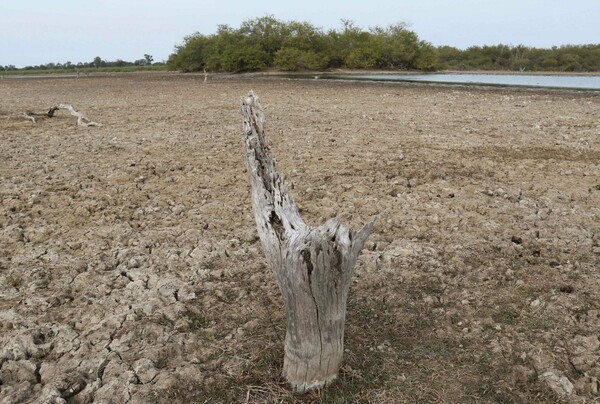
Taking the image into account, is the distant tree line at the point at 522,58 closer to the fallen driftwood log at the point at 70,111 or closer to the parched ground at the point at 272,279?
the fallen driftwood log at the point at 70,111

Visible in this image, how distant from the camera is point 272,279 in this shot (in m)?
4.04

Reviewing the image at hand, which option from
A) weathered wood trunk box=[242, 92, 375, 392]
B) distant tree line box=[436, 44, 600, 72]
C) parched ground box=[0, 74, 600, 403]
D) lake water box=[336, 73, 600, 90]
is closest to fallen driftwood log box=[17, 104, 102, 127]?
parched ground box=[0, 74, 600, 403]

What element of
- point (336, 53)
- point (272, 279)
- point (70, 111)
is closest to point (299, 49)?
point (336, 53)

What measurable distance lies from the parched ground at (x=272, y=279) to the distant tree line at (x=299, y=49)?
45369 mm

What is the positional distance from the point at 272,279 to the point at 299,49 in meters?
52.7

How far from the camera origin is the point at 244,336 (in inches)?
128

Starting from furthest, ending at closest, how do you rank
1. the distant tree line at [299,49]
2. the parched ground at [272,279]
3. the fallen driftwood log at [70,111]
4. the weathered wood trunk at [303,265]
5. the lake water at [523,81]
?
the distant tree line at [299,49], the lake water at [523,81], the fallen driftwood log at [70,111], the parched ground at [272,279], the weathered wood trunk at [303,265]

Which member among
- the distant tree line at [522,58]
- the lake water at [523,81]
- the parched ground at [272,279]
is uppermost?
the distant tree line at [522,58]

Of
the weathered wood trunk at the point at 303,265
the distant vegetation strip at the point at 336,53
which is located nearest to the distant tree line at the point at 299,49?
the distant vegetation strip at the point at 336,53

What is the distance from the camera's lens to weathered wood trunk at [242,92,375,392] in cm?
244

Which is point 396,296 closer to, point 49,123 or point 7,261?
point 7,261

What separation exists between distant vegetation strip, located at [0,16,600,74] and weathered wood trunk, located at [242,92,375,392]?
4950cm

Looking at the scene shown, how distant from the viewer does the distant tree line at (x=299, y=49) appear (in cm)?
5222

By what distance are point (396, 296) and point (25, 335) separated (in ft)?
8.50
